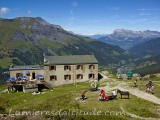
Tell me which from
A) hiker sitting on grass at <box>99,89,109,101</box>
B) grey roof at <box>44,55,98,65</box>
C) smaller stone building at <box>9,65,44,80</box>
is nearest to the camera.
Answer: hiker sitting on grass at <box>99,89,109,101</box>

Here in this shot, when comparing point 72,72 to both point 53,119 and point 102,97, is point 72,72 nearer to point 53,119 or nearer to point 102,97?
point 102,97

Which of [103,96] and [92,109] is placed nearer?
[92,109]

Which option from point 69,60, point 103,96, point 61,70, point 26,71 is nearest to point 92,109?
point 103,96

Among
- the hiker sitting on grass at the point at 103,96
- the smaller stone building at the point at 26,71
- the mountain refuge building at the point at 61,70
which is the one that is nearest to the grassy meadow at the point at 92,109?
the hiker sitting on grass at the point at 103,96

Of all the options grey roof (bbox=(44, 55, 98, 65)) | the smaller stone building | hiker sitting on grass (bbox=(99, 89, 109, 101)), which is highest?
grey roof (bbox=(44, 55, 98, 65))

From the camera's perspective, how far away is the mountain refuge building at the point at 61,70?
7794 centimetres

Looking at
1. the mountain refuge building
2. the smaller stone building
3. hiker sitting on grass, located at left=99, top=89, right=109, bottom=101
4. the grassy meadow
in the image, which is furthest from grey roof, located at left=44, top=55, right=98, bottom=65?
hiker sitting on grass, located at left=99, top=89, right=109, bottom=101

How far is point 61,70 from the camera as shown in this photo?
7906 centimetres

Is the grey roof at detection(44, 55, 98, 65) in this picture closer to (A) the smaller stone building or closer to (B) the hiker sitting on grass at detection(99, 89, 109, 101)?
(A) the smaller stone building

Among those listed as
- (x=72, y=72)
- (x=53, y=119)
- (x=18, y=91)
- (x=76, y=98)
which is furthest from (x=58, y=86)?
(x=53, y=119)

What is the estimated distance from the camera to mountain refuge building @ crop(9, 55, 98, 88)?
256 feet

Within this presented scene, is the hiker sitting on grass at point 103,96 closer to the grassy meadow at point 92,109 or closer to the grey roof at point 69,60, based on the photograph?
the grassy meadow at point 92,109

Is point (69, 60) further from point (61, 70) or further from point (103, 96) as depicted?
point (103, 96)

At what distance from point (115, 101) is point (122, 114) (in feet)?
24.4
